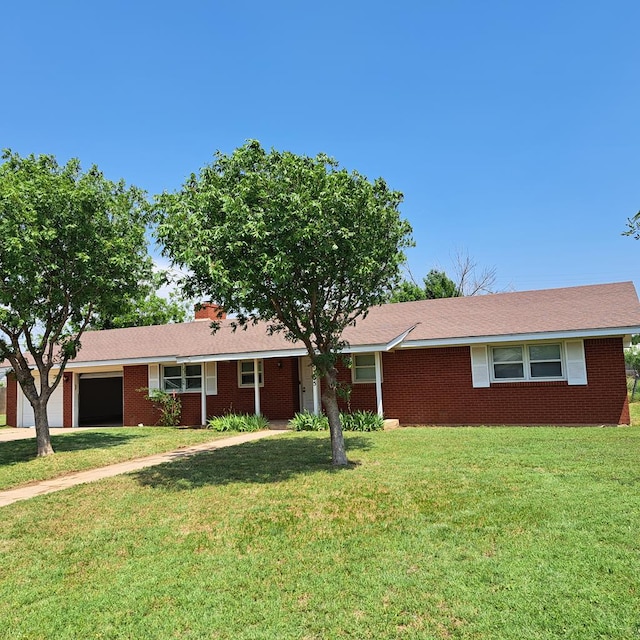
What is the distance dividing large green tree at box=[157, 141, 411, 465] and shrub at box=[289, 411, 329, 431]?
19.4 feet

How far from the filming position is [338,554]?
4996 millimetres

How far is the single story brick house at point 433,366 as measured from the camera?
14.3m

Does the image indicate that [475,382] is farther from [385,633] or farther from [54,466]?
[385,633]

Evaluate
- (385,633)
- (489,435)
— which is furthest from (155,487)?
(489,435)

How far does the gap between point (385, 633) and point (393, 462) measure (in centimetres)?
592

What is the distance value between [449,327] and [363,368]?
3.01 m

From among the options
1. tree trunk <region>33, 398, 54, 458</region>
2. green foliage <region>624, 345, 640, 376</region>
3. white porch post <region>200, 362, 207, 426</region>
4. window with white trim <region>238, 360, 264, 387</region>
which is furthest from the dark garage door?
green foliage <region>624, 345, 640, 376</region>

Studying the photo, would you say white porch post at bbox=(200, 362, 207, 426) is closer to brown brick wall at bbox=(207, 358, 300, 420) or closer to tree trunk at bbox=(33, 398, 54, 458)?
brown brick wall at bbox=(207, 358, 300, 420)

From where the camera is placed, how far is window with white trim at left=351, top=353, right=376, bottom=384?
1684cm

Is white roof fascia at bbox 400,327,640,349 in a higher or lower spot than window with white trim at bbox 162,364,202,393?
higher

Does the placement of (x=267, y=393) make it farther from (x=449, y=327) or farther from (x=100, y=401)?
(x=100, y=401)

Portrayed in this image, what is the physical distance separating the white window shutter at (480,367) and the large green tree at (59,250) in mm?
9422

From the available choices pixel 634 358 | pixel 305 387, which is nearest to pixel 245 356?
pixel 305 387

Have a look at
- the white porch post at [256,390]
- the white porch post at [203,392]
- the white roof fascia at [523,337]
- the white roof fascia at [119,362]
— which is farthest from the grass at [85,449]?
the white roof fascia at [523,337]
